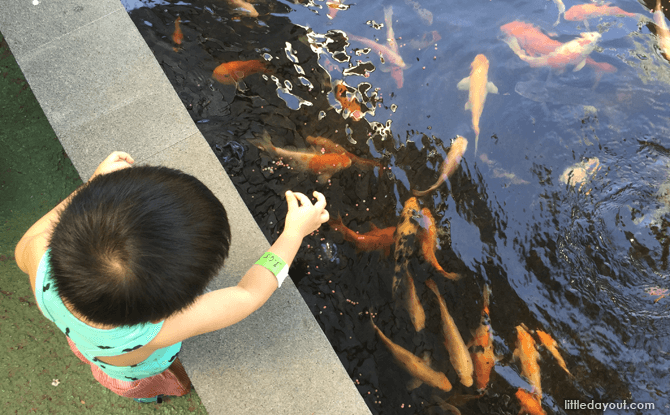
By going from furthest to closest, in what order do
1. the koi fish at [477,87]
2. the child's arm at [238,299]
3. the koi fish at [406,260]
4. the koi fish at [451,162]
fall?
the koi fish at [477,87] → the koi fish at [451,162] → the koi fish at [406,260] → the child's arm at [238,299]

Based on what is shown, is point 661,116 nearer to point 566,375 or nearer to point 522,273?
point 522,273

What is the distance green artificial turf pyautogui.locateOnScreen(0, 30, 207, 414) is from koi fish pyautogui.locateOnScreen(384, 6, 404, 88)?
5.64 ft

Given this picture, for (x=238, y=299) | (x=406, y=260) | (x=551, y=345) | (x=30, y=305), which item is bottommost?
(x=30, y=305)

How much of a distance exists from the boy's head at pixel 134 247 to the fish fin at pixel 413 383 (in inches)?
44.2

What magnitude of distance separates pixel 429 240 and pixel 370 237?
0.27m

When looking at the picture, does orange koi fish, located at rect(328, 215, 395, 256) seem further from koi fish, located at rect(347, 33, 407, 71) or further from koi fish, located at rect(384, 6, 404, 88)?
koi fish, located at rect(347, 33, 407, 71)

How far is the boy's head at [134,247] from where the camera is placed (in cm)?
85

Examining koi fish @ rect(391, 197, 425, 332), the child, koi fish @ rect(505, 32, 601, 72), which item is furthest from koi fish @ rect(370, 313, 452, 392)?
koi fish @ rect(505, 32, 601, 72)

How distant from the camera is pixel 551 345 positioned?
1849 mm

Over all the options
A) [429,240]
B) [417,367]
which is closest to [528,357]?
[417,367]

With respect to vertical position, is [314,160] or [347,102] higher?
[347,102]

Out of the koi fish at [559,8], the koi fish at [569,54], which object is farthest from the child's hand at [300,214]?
the koi fish at [559,8]

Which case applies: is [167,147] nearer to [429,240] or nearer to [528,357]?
[429,240]

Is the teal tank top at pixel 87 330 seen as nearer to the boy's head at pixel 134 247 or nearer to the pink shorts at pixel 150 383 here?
the boy's head at pixel 134 247
